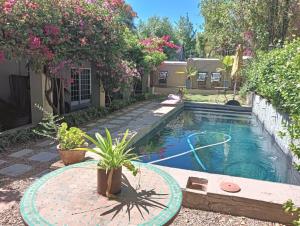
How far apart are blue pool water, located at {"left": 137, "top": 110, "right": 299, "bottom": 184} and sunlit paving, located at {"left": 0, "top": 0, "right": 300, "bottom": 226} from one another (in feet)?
0.15

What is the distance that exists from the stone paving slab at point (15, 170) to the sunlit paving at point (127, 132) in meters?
0.02

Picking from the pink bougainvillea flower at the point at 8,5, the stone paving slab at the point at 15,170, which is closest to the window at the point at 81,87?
the pink bougainvillea flower at the point at 8,5

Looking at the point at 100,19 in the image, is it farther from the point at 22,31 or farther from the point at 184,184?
the point at 184,184

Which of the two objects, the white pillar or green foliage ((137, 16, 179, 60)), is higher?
green foliage ((137, 16, 179, 60))

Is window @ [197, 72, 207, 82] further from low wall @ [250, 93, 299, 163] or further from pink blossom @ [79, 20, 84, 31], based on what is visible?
pink blossom @ [79, 20, 84, 31]

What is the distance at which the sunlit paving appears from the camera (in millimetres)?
2221

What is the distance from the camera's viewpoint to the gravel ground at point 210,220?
10.8ft

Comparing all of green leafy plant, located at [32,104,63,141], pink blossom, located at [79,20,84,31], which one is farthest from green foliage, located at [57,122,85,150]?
pink blossom, located at [79,20,84,31]

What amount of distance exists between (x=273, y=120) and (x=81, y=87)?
24.4ft

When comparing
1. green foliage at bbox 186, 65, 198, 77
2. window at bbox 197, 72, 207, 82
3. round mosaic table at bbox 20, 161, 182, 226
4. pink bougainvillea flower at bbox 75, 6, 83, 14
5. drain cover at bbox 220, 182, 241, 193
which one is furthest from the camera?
window at bbox 197, 72, 207, 82

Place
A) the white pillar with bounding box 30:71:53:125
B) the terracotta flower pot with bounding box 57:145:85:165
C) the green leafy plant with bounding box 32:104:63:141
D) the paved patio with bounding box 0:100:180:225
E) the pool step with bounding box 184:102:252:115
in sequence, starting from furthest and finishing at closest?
the pool step with bounding box 184:102:252:115 → the white pillar with bounding box 30:71:53:125 → the green leafy plant with bounding box 32:104:63:141 → the terracotta flower pot with bounding box 57:145:85:165 → the paved patio with bounding box 0:100:180:225

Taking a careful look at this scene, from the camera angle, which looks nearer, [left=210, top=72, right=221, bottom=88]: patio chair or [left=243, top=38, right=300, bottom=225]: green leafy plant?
[left=243, top=38, right=300, bottom=225]: green leafy plant

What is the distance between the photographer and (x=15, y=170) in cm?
479

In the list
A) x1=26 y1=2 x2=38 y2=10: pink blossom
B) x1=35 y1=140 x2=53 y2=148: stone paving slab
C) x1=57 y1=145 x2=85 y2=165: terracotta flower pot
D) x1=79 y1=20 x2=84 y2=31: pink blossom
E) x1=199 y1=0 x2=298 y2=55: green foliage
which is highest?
x1=199 y1=0 x2=298 y2=55: green foliage
